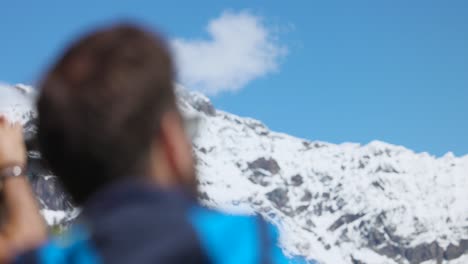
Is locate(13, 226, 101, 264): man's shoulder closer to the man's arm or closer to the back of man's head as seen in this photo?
the back of man's head

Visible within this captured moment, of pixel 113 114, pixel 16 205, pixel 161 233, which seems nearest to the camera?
pixel 161 233

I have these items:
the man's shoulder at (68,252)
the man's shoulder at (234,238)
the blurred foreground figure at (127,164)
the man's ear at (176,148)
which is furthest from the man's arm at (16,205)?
the man's shoulder at (234,238)

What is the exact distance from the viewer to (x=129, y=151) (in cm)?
224

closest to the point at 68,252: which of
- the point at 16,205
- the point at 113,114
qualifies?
the point at 113,114

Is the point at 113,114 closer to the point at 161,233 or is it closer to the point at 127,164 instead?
the point at 127,164

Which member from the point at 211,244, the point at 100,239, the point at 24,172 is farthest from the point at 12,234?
the point at 211,244

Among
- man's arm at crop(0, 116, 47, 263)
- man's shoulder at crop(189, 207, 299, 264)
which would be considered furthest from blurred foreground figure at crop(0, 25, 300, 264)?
man's arm at crop(0, 116, 47, 263)

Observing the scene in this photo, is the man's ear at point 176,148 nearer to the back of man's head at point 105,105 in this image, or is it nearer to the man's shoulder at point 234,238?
the back of man's head at point 105,105

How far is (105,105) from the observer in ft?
7.25

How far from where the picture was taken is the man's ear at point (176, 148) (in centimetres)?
231

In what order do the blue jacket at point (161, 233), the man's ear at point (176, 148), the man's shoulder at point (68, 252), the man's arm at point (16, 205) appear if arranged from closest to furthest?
the blue jacket at point (161, 233) → the man's shoulder at point (68, 252) → the man's ear at point (176, 148) → the man's arm at point (16, 205)

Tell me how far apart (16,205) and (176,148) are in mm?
956

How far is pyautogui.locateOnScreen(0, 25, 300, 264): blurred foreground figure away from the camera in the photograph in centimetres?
209

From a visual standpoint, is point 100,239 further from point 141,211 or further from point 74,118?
point 74,118
